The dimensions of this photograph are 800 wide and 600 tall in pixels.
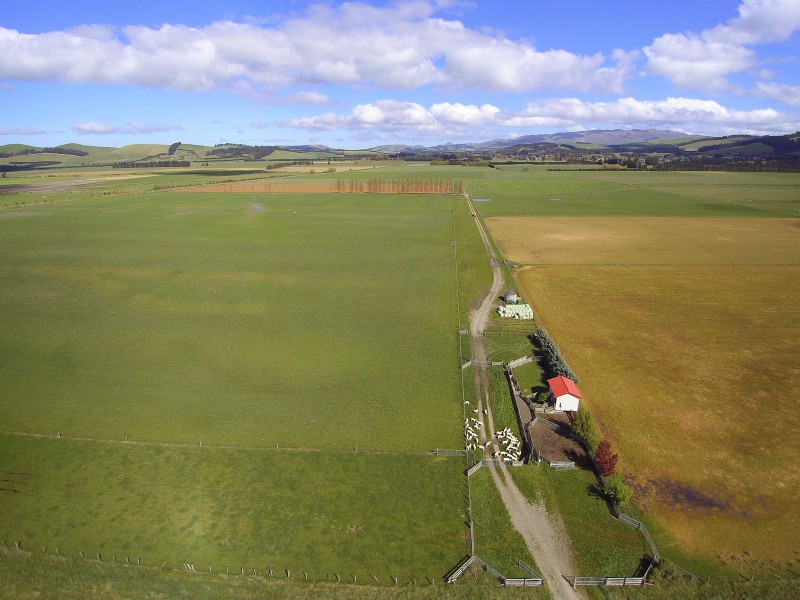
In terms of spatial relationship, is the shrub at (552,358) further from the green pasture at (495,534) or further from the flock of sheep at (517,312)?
the green pasture at (495,534)

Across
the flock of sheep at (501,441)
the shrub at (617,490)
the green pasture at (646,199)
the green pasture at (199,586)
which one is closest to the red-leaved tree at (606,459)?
the shrub at (617,490)

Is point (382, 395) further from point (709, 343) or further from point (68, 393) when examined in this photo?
point (709, 343)

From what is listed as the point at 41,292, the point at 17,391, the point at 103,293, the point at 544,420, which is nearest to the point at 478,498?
the point at 544,420

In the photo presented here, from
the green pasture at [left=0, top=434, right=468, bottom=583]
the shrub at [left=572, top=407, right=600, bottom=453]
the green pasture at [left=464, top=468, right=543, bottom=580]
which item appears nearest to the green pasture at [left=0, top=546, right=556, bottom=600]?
the green pasture at [left=0, top=434, right=468, bottom=583]

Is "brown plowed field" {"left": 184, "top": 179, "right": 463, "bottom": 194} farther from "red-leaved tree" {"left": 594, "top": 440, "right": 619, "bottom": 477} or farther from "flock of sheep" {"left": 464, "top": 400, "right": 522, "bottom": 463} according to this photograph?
"red-leaved tree" {"left": 594, "top": 440, "right": 619, "bottom": 477}

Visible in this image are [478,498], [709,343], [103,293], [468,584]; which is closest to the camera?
[468,584]

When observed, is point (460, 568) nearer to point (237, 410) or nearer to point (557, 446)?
point (557, 446)
